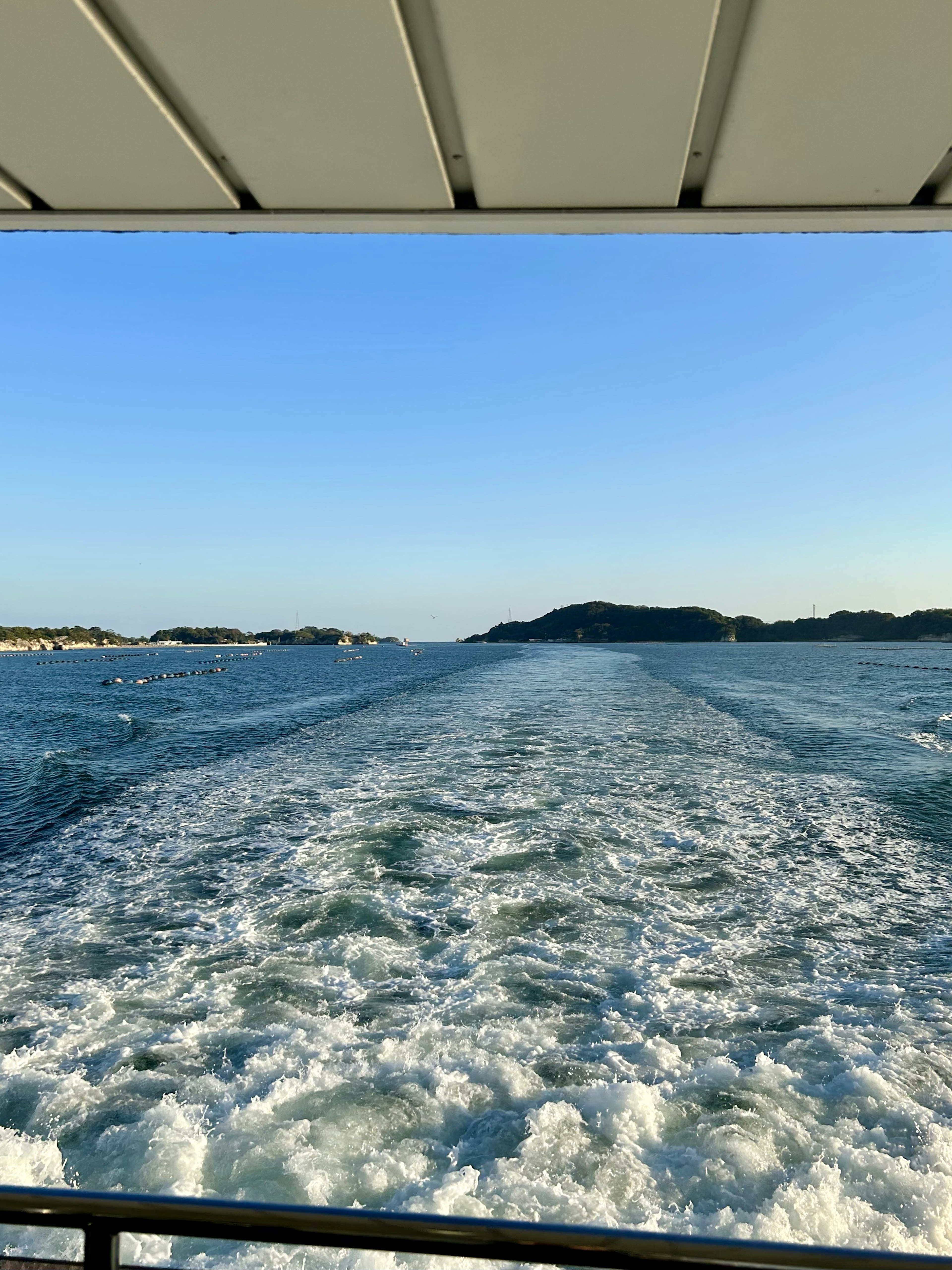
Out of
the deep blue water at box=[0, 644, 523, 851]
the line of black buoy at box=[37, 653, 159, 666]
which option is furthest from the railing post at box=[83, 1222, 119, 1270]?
the line of black buoy at box=[37, 653, 159, 666]

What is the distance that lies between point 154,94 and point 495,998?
20.6 feet

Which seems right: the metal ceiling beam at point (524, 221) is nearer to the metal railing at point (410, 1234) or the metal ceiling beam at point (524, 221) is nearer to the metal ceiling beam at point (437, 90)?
the metal ceiling beam at point (437, 90)

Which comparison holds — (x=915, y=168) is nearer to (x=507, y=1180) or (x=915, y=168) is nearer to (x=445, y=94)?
(x=445, y=94)

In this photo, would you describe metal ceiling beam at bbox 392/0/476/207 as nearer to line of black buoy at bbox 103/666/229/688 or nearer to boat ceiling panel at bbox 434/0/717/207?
boat ceiling panel at bbox 434/0/717/207

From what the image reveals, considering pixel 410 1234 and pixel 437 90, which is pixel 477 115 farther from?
pixel 410 1234

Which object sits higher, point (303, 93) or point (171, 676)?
point (303, 93)

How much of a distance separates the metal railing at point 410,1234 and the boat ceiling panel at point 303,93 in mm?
2089

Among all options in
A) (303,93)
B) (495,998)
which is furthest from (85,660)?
(303,93)

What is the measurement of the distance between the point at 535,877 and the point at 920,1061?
472 centimetres

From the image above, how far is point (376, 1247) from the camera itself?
831 mm

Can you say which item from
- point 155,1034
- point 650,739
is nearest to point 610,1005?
point 155,1034

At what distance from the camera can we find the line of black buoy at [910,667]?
6494 centimetres

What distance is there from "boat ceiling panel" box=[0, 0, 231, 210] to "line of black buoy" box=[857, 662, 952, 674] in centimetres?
7070

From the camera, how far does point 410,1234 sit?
83 centimetres
